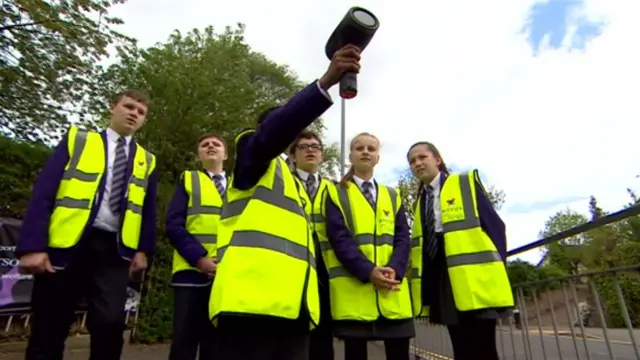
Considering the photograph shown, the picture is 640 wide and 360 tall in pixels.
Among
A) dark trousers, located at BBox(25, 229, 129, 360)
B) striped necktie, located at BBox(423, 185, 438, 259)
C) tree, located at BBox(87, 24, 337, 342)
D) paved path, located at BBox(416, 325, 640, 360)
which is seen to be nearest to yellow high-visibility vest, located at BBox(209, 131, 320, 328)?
dark trousers, located at BBox(25, 229, 129, 360)

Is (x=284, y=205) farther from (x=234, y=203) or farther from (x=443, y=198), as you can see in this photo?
(x=443, y=198)

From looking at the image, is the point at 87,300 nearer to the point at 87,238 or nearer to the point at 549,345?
the point at 87,238

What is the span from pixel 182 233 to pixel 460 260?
1847mm

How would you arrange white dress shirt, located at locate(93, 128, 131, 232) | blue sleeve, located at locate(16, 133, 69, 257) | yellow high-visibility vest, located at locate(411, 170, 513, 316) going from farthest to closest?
yellow high-visibility vest, located at locate(411, 170, 513, 316) < white dress shirt, located at locate(93, 128, 131, 232) < blue sleeve, located at locate(16, 133, 69, 257)

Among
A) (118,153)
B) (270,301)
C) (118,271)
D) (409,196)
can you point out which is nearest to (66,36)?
(118,153)

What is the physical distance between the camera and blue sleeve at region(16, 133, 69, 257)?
2.47 meters

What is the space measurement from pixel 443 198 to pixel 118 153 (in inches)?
82.0

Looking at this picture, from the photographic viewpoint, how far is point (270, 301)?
173 centimetres

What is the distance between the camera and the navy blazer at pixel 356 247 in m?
2.85

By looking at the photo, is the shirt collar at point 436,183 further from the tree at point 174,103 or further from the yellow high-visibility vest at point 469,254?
the tree at point 174,103

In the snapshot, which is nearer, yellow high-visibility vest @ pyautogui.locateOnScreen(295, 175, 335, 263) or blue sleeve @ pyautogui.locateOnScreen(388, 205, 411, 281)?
blue sleeve @ pyautogui.locateOnScreen(388, 205, 411, 281)

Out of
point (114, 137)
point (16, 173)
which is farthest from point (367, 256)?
point (16, 173)

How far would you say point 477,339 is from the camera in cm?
293

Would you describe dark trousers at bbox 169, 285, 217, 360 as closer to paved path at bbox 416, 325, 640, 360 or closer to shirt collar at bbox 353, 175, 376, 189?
shirt collar at bbox 353, 175, 376, 189
